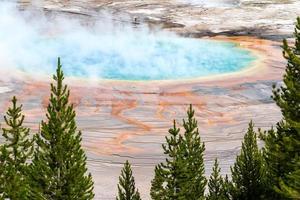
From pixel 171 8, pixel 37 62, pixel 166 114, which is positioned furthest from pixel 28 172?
pixel 171 8

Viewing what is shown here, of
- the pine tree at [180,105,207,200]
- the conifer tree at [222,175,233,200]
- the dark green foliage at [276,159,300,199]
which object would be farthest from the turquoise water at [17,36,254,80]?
the dark green foliage at [276,159,300,199]

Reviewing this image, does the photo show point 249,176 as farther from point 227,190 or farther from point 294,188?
point 294,188

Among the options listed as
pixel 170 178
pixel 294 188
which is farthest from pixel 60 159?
pixel 294 188

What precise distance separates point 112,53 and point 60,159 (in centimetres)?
3529

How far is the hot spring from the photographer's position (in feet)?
151

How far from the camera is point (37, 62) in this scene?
154ft

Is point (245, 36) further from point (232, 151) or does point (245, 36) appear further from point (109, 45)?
point (232, 151)

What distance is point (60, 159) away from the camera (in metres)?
16.9

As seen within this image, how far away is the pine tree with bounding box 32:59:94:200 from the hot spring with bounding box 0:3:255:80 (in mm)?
27378

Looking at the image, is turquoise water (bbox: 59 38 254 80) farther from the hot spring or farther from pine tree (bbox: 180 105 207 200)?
pine tree (bbox: 180 105 207 200)

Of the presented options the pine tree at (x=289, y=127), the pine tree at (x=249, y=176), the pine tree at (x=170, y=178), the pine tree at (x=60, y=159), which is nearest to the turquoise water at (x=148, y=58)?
the pine tree at (x=249, y=176)

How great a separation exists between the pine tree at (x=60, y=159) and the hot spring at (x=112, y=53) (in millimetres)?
27378

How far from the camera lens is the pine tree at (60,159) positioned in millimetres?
16891

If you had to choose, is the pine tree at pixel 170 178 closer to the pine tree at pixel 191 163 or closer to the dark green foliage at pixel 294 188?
the pine tree at pixel 191 163
